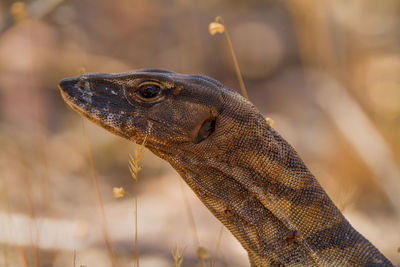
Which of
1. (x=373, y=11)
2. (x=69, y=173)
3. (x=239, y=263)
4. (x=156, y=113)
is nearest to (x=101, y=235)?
(x=239, y=263)

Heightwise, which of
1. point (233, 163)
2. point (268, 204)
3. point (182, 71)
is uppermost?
point (182, 71)

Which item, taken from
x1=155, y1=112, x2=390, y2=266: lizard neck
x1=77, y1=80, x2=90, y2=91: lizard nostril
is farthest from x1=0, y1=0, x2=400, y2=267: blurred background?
x1=77, y1=80, x2=90, y2=91: lizard nostril

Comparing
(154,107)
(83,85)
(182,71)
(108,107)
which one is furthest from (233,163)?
(182,71)

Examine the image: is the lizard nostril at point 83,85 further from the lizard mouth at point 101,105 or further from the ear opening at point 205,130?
the ear opening at point 205,130

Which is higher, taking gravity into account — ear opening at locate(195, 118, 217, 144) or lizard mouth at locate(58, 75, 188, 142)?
lizard mouth at locate(58, 75, 188, 142)

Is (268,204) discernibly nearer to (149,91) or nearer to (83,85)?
(149,91)

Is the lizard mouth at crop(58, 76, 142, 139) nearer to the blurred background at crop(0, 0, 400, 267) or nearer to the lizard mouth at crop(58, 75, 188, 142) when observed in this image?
the lizard mouth at crop(58, 75, 188, 142)

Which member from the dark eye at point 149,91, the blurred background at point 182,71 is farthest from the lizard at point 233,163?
the blurred background at point 182,71

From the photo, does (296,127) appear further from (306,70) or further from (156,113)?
(156,113)
